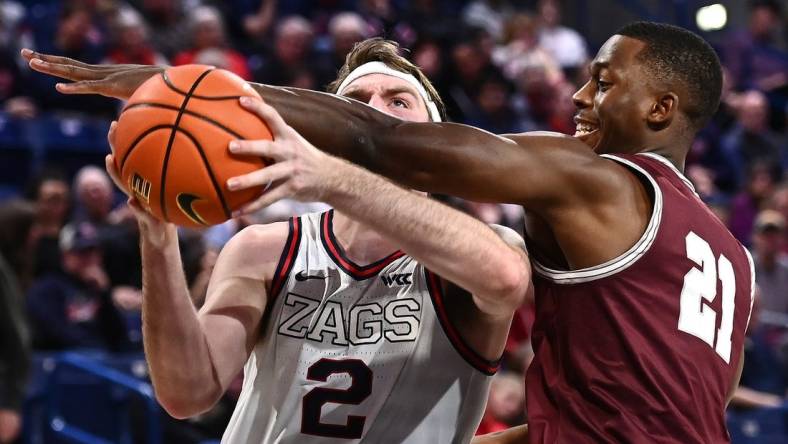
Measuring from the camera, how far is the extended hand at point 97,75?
3035mm

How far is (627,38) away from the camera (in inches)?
133

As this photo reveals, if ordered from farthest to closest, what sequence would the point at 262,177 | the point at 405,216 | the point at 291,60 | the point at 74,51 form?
the point at 291,60 → the point at 74,51 → the point at 405,216 → the point at 262,177

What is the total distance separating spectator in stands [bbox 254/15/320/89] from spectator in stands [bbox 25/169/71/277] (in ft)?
9.49

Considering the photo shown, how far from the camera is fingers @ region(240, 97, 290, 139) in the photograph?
8.55ft

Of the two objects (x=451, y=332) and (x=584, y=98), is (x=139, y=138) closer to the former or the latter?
(x=451, y=332)

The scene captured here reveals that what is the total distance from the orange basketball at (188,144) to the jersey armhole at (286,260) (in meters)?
0.82

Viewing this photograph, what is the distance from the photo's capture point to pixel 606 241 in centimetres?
304

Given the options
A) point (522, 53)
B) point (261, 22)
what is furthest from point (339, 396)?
point (522, 53)

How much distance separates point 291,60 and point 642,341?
8414 millimetres

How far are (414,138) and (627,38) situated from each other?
2.85 ft

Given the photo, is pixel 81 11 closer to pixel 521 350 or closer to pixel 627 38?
pixel 521 350

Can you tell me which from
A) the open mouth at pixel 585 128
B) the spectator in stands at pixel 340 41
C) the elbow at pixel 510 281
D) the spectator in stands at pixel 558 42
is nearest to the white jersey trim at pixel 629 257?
the elbow at pixel 510 281

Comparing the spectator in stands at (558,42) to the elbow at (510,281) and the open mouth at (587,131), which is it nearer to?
the open mouth at (587,131)

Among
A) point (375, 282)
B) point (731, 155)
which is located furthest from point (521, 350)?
point (731, 155)
